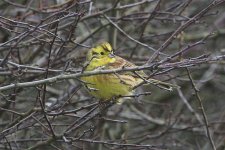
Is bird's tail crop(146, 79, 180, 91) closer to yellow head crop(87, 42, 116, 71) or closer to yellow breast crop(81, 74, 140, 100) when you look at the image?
yellow breast crop(81, 74, 140, 100)

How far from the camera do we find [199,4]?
9430mm

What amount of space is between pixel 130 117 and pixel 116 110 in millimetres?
433

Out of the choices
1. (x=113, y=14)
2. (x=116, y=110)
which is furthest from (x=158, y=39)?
(x=116, y=110)

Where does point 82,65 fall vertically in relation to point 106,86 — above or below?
above

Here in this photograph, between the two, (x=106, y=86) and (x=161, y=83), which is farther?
(x=106, y=86)

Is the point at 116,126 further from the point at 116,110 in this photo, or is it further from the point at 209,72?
the point at 209,72

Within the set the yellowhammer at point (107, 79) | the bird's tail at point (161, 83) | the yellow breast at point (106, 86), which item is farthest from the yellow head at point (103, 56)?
the bird's tail at point (161, 83)

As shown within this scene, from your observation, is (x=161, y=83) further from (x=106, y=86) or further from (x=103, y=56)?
(x=103, y=56)

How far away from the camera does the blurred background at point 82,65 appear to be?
4.57m

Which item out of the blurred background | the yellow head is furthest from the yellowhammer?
the blurred background

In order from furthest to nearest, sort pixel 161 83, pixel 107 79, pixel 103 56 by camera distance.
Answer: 1. pixel 103 56
2. pixel 107 79
3. pixel 161 83

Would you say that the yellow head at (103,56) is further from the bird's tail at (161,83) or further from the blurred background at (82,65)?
the bird's tail at (161,83)

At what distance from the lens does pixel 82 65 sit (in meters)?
5.17

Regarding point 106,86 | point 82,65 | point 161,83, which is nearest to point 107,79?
point 106,86
